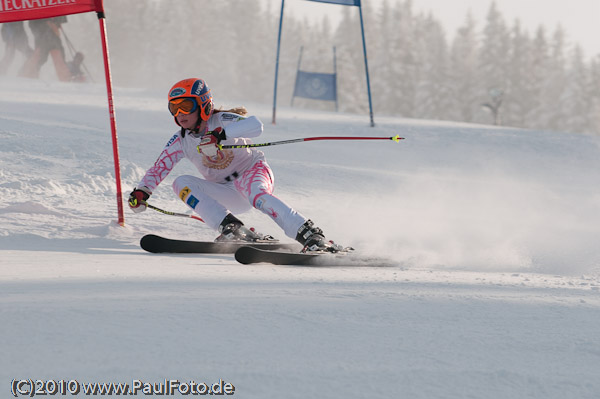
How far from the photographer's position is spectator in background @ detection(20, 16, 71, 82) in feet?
60.2

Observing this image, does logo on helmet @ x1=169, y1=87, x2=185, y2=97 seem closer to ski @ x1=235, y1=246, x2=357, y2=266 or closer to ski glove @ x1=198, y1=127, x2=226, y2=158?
ski glove @ x1=198, y1=127, x2=226, y2=158

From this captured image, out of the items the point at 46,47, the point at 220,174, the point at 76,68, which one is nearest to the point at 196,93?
the point at 220,174

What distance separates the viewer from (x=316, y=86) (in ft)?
59.4

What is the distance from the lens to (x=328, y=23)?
79.0m

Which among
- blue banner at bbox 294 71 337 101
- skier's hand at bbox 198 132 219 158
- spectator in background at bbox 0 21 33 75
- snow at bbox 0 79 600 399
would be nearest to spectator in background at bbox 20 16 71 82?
spectator in background at bbox 0 21 33 75

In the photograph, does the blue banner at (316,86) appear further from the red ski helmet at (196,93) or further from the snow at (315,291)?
the red ski helmet at (196,93)

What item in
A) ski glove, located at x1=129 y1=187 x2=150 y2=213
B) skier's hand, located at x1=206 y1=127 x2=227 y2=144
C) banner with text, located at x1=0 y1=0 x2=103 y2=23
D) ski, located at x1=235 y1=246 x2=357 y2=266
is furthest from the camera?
banner with text, located at x1=0 y1=0 x2=103 y2=23

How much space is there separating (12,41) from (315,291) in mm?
19462

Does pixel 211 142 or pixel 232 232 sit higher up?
pixel 211 142

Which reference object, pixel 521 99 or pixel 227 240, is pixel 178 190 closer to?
pixel 227 240

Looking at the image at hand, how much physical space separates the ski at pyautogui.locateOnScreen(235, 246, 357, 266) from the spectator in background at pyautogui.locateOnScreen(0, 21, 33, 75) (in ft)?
59.1

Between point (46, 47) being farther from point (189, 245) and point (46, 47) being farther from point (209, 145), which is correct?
point (189, 245)

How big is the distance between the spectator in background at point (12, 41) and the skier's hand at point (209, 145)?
17.1 meters

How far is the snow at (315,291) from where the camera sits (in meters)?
1.68
